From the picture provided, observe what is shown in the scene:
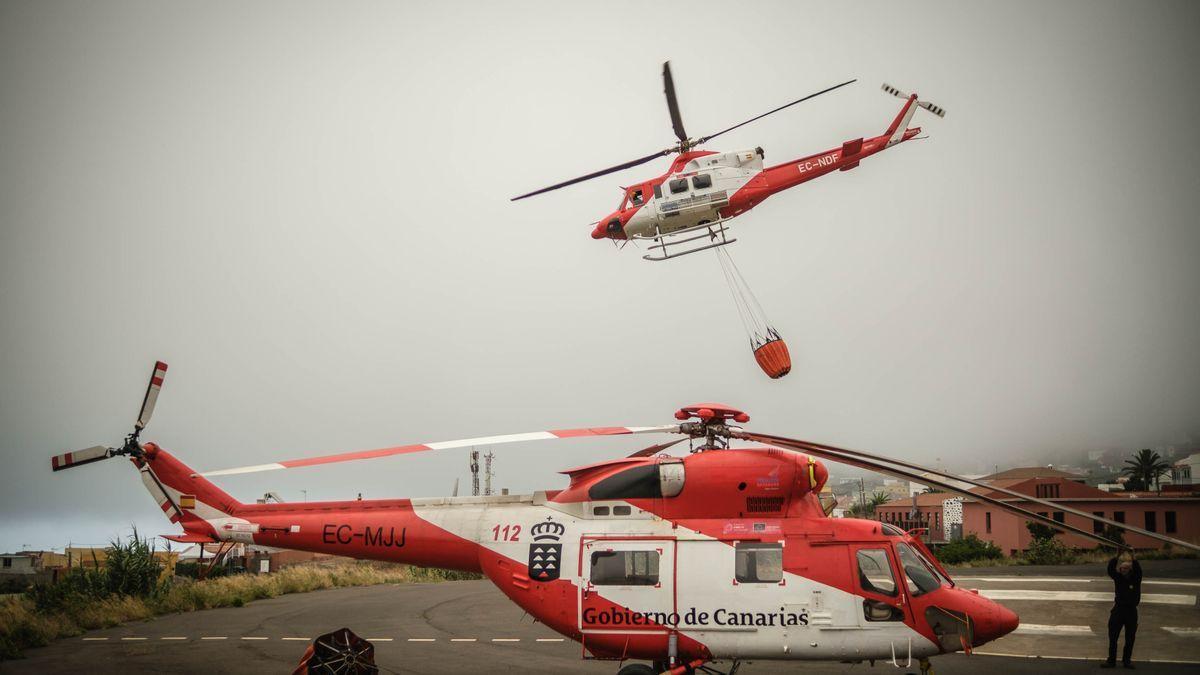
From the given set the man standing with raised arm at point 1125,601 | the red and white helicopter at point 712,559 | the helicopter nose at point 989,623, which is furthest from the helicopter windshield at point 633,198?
the helicopter nose at point 989,623

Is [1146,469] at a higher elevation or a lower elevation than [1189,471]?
lower

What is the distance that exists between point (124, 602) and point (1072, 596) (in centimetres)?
2165

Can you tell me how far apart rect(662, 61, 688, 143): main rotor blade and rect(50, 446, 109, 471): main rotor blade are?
1183cm

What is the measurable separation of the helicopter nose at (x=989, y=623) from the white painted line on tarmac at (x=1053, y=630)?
6045mm

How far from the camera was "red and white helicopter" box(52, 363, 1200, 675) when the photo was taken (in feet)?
32.7

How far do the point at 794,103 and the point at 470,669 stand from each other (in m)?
11.6

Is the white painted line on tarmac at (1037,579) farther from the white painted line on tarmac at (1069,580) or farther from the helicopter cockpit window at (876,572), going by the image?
the helicopter cockpit window at (876,572)

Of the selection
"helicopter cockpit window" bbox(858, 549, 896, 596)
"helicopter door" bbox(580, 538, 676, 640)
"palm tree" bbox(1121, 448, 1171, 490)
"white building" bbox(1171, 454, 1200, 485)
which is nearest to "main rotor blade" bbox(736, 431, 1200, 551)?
"helicopter cockpit window" bbox(858, 549, 896, 596)

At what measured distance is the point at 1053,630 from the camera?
15.1 meters

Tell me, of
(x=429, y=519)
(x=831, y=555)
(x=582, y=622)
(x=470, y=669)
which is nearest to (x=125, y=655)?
(x=470, y=669)

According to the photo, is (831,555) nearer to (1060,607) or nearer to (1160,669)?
(1160,669)

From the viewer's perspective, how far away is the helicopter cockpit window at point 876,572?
10016 millimetres

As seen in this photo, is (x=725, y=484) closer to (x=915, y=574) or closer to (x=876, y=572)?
(x=876, y=572)

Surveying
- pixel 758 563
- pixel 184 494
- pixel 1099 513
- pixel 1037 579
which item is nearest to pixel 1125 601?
pixel 758 563
